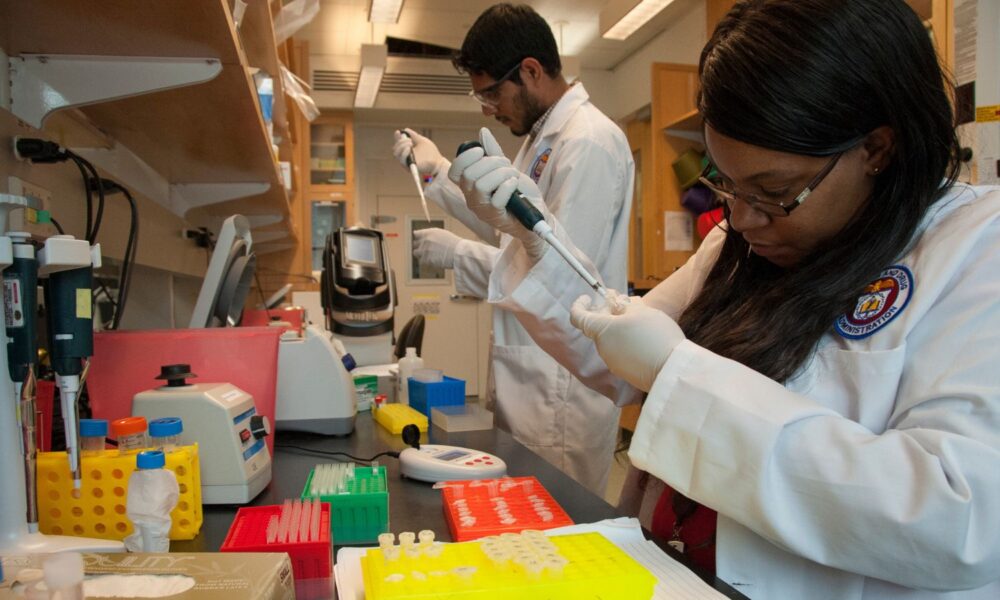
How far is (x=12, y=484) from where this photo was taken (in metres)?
0.73

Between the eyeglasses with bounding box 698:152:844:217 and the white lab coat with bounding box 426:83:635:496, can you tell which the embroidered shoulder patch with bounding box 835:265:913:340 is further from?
the white lab coat with bounding box 426:83:635:496

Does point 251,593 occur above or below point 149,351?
below

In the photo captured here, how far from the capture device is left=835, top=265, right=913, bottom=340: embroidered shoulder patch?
0.81 meters

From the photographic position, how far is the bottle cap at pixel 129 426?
0.85m

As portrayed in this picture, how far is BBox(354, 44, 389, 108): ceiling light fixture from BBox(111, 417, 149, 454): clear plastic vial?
4021mm

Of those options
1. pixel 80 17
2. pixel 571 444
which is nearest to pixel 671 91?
pixel 571 444

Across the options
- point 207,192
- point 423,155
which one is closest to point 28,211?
point 423,155

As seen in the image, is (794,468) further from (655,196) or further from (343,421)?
(655,196)

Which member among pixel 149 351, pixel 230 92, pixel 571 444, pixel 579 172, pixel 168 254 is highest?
pixel 230 92

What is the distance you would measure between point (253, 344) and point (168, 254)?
119cm

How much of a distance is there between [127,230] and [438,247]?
0.85m

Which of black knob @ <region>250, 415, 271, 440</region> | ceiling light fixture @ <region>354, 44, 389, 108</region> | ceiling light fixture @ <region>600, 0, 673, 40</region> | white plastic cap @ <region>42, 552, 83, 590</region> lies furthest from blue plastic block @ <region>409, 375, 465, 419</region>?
ceiling light fixture @ <region>354, 44, 389, 108</region>

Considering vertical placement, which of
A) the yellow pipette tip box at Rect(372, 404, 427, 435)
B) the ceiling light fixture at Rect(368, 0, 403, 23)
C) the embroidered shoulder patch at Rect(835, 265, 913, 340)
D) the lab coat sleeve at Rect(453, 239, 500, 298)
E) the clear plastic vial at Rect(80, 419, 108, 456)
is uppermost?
the ceiling light fixture at Rect(368, 0, 403, 23)

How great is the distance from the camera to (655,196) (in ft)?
14.1
